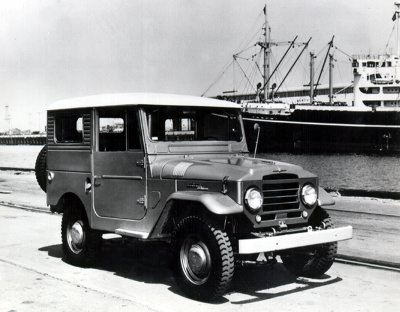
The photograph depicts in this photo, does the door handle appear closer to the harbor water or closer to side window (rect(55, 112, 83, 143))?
side window (rect(55, 112, 83, 143))

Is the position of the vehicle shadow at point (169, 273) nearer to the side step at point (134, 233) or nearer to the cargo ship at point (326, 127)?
the side step at point (134, 233)

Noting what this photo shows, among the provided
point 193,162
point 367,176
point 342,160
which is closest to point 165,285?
point 193,162

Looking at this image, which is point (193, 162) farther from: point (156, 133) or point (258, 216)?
point (258, 216)

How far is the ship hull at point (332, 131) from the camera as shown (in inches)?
2542

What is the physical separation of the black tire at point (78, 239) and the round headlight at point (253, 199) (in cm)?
231

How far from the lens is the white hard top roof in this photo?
6.18m

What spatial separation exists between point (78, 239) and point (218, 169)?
236cm

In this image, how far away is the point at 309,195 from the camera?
5.74 meters

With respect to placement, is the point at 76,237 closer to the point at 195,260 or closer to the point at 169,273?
the point at 169,273

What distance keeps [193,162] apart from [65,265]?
230cm

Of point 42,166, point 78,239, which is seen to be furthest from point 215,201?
point 42,166

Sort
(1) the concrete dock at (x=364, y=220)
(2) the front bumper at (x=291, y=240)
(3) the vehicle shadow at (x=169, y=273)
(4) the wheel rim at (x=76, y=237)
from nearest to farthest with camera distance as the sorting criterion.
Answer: (2) the front bumper at (x=291, y=240) < (3) the vehicle shadow at (x=169, y=273) < (4) the wheel rim at (x=76, y=237) < (1) the concrete dock at (x=364, y=220)

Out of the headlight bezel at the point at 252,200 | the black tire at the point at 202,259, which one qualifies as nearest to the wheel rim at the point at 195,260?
the black tire at the point at 202,259

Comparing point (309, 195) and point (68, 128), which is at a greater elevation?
point (68, 128)
